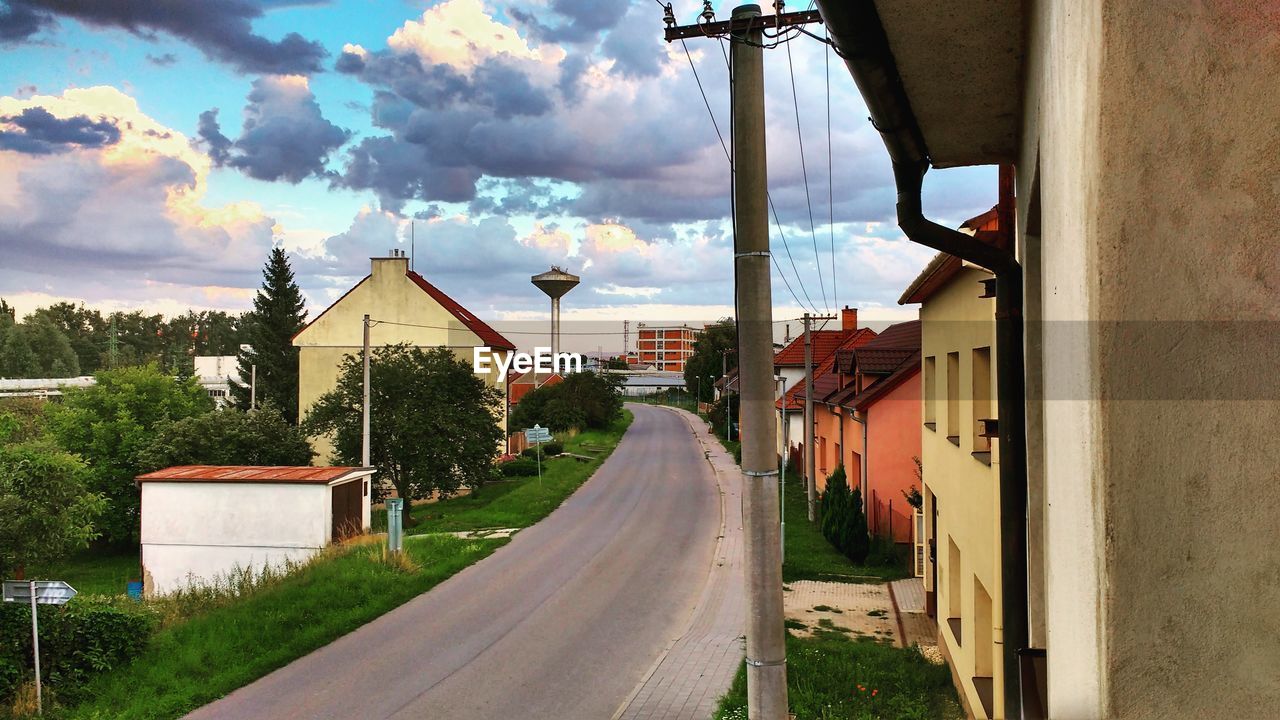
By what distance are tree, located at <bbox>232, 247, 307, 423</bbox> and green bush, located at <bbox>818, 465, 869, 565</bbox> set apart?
41579 mm

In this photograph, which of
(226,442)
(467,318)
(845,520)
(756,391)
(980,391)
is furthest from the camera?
(467,318)

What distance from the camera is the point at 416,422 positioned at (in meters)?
28.2

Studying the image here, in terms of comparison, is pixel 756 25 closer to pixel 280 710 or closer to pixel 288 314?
pixel 280 710

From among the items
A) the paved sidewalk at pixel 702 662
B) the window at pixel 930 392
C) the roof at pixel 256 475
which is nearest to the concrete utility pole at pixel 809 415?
the paved sidewalk at pixel 702 662

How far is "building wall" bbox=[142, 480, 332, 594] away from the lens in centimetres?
2002

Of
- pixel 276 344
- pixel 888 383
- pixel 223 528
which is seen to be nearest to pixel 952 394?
pixel 888 383

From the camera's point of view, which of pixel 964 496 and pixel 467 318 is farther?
pixel 467 318

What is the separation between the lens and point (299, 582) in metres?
16.3

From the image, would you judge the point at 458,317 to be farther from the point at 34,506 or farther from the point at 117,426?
the point at 34,506

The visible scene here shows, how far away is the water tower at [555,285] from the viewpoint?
213 feet

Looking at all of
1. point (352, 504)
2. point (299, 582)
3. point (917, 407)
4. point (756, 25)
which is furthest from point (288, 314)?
point (756, 25)

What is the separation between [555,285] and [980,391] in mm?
57610

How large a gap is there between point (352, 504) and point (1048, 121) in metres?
21.2

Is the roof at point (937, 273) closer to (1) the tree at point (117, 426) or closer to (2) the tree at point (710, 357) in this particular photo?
(1) the tree at point (117, 426)
